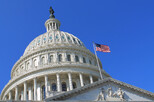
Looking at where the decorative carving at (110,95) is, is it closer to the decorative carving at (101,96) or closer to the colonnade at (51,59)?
the decorative carving at (101,96)

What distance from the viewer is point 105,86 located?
3819cm

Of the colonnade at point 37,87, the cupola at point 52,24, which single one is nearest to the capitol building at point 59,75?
the colonnade at point 37,87

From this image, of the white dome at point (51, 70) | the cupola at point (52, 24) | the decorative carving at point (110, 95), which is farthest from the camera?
the cupola at point (52, 24)

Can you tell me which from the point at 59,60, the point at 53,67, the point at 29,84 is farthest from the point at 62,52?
the point at 29,84

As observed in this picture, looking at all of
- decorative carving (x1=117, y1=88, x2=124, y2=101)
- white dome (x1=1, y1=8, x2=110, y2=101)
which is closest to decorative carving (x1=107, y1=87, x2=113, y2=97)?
decorative carving (x1=117, y1=88, x2=124, y2=101)

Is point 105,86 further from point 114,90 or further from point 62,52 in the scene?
point 62,52

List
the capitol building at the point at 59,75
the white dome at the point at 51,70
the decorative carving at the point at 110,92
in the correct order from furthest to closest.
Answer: the white dome at the point at 51,70
the capitol building at the point at 59,75
the decorative carving at the point at 110,92

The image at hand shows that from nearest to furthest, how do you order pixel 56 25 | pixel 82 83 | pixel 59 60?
pixel 82 83
pixel 59 60
pixel 56 25

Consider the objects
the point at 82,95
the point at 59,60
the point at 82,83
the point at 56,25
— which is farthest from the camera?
the point at 56,25

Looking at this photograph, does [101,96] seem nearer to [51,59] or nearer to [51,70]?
[51,70]

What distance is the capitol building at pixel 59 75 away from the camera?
38.1 m

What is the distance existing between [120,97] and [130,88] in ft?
8.18

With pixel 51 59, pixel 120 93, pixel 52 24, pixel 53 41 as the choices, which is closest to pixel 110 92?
pixel 120 93

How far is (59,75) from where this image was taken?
60250 millimetres
